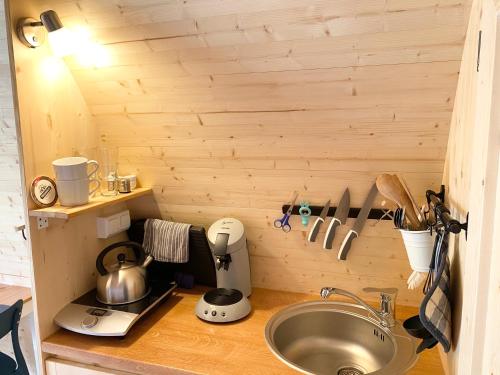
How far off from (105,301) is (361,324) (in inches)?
38.3

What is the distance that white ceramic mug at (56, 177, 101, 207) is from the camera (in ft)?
4.42

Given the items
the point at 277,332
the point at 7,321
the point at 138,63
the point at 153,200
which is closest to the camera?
the point at 138,63

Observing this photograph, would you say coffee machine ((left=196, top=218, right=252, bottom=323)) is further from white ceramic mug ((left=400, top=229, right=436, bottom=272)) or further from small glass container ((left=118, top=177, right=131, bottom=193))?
white ceramic mug ((left=400, top=229, right=436, bottom=272))

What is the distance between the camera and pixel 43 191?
4.44 ft

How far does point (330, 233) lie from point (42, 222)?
1.04 metres

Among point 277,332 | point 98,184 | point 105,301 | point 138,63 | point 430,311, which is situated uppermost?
point 138,63

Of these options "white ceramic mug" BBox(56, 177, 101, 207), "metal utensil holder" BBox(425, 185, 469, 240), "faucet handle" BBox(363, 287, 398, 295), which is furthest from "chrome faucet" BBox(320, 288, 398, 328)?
"white ceramic mug" BBox(56, 177, 101, 207)

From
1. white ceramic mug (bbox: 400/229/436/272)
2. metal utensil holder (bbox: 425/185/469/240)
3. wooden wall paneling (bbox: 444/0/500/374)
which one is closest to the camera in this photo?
wooden wall paneling (bbox: 444/0/500/374)

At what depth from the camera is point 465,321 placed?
86cm

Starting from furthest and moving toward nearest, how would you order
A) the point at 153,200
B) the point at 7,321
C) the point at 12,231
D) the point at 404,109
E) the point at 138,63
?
the point at 12,231
the point at 153,200
the point at 7,321
the point at 138,63
the point at 404,109

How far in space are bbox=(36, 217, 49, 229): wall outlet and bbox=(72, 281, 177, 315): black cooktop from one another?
1.12 feet

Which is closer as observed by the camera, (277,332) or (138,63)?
(138,63)

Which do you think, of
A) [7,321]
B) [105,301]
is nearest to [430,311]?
[105,301]

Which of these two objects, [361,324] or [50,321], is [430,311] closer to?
[361,324]
